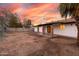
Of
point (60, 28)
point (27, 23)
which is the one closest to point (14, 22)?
point (27, 23)

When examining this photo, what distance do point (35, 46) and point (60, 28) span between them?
0.41 meters

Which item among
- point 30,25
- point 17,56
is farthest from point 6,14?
point 17,56

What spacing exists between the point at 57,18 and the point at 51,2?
230 millimetres

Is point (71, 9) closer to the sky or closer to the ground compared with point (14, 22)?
closer to the sky

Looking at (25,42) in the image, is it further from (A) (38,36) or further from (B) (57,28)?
(B) (57,28)

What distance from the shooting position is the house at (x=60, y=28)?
273 cm

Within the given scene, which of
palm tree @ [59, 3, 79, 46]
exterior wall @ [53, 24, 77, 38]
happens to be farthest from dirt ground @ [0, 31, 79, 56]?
palm tree @ [59, 3, 79, 46]

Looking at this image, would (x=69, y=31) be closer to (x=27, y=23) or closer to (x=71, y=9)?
(x=71, y=9)

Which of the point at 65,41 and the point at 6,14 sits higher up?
the point at 6,14

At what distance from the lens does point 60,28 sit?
279cm

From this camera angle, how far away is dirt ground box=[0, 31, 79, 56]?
2.76 metres

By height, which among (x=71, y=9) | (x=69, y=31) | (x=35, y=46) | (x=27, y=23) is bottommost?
(x=35, y=46)

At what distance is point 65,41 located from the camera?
278 centimetres

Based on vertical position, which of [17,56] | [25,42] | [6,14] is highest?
[6,14]
